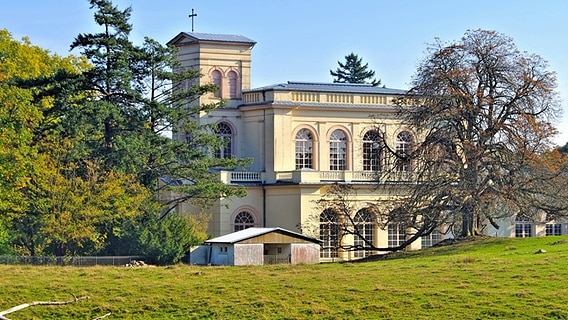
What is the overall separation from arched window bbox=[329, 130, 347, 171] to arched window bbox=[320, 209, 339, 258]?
13.0 ft

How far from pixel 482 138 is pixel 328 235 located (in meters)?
12.1

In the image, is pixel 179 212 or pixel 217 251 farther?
pixel 179 212

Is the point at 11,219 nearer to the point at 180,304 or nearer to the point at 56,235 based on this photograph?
the point at 56,235

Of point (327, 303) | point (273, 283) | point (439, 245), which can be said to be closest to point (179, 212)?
point (439, 245)

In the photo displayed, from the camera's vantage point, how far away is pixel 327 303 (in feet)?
95.6

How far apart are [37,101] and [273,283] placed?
17.5 m

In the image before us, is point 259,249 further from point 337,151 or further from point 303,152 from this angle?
point 337,151

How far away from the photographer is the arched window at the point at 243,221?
52250mm

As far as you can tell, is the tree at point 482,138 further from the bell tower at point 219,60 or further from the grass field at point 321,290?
the bell tower at point 219,60

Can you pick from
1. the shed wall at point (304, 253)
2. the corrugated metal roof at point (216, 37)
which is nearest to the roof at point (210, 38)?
the corrugated metal roof at point (216, 37)


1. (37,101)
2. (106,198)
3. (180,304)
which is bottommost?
(180,304)

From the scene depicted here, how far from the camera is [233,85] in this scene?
182ft

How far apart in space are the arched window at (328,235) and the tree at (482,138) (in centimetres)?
909

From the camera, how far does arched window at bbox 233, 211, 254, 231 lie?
5225 centimetres
